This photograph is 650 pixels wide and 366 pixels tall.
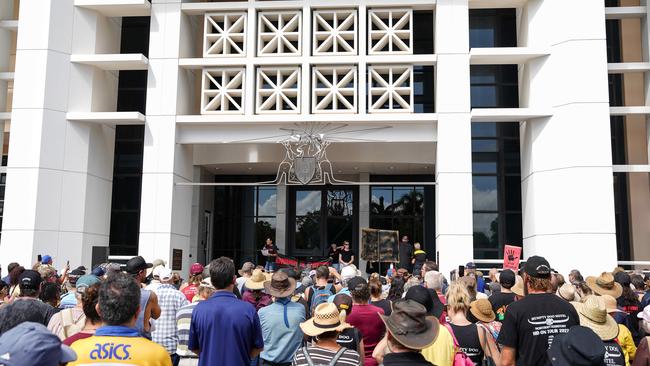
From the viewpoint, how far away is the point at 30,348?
2824 millimetres

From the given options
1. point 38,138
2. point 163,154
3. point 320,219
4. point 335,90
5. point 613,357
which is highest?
point 335,90

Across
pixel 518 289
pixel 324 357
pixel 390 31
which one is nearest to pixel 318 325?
pixel 324 357

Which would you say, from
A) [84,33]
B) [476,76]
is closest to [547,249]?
[476,76]

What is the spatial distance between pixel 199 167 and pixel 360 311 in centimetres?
1820

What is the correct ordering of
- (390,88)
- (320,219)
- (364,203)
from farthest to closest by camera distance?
(320,219) → (364,203) → (390,88)

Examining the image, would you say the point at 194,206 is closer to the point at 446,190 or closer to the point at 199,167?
the point at 199,167

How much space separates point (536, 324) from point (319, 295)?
14.4 ft

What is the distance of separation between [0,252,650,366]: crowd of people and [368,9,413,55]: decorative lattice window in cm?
1293

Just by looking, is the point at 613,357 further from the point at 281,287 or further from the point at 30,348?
the point at 30,348

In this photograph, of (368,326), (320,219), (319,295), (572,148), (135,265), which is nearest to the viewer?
(368,326)

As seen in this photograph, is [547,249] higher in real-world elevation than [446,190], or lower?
lower

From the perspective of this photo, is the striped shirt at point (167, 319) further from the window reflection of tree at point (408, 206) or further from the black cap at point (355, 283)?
the window reflection of tree at point (408, 206)

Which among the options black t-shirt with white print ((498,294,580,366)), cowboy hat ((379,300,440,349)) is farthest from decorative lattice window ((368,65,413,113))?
cowboy hat ((379,300,440,349))

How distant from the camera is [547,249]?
1892 cm
